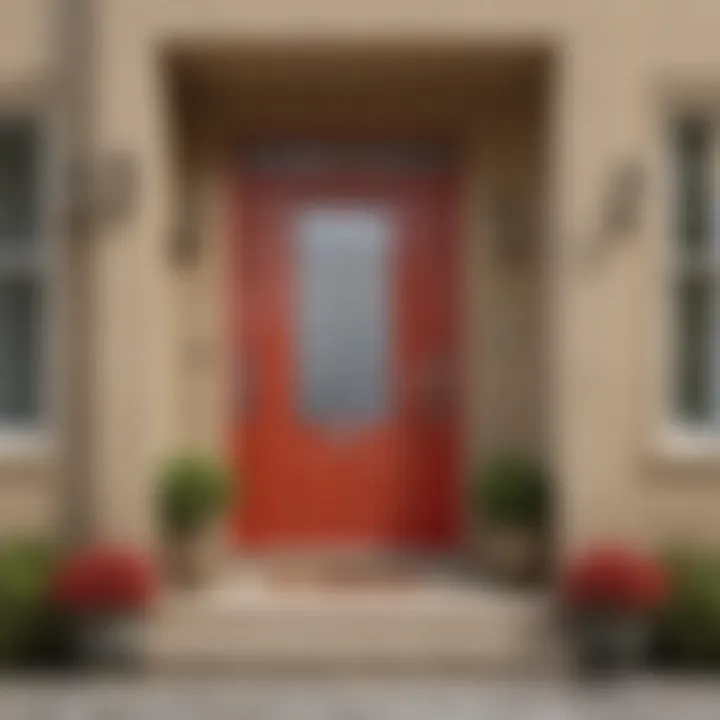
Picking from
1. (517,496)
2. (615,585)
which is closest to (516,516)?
(517,496)

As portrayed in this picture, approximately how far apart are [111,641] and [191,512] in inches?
33.8

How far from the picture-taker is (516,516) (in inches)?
332

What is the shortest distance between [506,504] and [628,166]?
6.47ft

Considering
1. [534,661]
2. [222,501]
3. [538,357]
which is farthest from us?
[538,357]

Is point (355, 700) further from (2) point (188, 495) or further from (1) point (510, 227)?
(1) point (510, 227)

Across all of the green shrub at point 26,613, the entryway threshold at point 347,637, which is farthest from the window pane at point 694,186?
the green shrub at point 26,613

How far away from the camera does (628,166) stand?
8102 millimetres

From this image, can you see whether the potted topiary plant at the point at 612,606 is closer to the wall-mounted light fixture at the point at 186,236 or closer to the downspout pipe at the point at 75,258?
the downspout pipe at the point at 75,258

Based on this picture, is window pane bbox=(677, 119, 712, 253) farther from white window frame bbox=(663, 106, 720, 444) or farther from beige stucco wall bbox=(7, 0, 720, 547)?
beige stucco wall bbox=(7, 0, 720, 547)

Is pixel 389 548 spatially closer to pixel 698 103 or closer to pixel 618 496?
pixel 618 496

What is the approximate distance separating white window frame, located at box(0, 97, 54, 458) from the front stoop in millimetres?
1267

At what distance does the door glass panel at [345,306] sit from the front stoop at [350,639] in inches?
68.9

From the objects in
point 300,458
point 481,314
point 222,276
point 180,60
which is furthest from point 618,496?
point 180,60

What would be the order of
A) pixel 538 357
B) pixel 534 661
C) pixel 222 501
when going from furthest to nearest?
pixel 538 357 → pixel 222 501 → pixel 534 661
